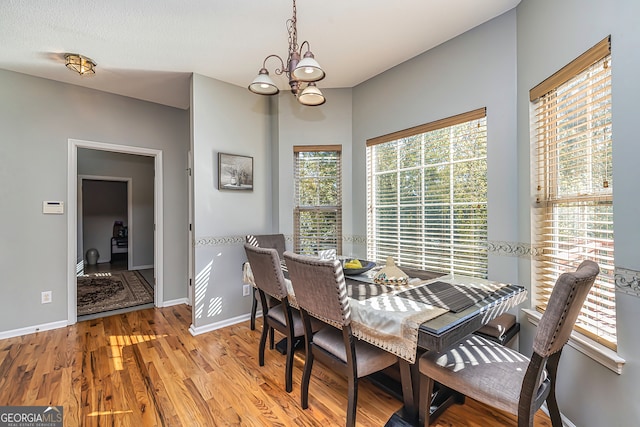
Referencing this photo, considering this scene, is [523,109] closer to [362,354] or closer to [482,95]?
[482,95]

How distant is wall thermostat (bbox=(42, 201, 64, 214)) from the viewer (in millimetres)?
2928

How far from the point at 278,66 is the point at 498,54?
77.2 inches

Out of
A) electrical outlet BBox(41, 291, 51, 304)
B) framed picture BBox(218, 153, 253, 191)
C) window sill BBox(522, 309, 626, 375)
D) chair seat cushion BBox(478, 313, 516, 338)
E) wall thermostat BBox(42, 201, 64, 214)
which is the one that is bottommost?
electrical outlet BBox(41, 291, 51, 304)

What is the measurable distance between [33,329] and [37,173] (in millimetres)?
1603

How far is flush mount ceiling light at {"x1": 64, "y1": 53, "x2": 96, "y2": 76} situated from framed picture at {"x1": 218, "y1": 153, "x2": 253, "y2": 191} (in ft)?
4.52

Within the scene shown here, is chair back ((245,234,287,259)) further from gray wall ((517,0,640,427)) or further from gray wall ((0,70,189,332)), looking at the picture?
gray wall ((517,0,640,427))

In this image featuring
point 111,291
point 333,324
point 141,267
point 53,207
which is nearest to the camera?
point 333,324

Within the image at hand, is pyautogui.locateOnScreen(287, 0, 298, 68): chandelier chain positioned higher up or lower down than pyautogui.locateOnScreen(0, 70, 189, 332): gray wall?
higher up

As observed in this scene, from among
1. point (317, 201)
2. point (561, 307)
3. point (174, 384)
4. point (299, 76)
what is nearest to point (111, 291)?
point (174, 384)

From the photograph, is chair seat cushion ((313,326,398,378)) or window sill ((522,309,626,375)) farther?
chair seat cushion ((313,326,398,378))

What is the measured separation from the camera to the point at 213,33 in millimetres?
2277

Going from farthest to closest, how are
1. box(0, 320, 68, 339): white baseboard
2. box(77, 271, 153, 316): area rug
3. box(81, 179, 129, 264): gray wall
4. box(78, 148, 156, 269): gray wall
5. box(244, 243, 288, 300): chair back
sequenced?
box(81, 179, 129, 264): gray wall → box(78, 148, 156, 269): gray wall → box(77, 271, 153, 316): area rug → box(0, 320, 68, 339): white baseboard → box(244, 243, 288, 300): chair back

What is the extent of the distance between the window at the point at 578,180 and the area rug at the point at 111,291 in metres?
4.44

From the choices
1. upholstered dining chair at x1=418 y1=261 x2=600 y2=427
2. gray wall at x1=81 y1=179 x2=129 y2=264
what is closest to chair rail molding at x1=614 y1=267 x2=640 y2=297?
upholstered dining chair at x1=418 y1=261 x2=600 y2=427
